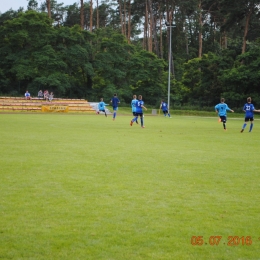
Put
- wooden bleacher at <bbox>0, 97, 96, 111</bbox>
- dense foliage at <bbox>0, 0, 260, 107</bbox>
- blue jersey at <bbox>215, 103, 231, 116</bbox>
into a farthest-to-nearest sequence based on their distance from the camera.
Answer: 1. dense foliage at <bbox>0, 0, 260, 107</bbox>
2. wooden bleacher at <bbox>0, 97, 96, 111</bbox>
3. blue jersey at <bbox>215, 103, 231, 116</bbox>

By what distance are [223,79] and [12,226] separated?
48.9 meters

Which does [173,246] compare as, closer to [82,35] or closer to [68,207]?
[68,207]

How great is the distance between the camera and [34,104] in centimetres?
5066

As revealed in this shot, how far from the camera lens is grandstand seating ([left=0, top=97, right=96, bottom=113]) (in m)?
49.1

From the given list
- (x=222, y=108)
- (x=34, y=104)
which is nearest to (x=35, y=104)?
(x=34, y=104)

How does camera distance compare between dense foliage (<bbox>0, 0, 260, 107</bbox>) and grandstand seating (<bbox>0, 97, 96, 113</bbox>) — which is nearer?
grandstand seating (<bbox>0, 97, 96, 113</bbox>)

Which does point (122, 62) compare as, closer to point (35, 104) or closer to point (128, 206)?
point (35, 104)

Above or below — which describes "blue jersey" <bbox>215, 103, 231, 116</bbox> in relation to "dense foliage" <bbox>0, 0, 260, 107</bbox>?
below

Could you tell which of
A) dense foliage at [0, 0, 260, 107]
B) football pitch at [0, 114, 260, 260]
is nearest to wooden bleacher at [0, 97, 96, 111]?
dense foliage at [0, 0, 260, 107]

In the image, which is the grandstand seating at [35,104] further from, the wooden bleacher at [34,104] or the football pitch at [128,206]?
the football pitch at [128,206]

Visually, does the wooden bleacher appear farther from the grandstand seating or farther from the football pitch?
the football pitch

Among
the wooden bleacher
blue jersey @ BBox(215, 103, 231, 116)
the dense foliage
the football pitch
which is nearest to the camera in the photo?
the football pitch

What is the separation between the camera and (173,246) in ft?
18.2

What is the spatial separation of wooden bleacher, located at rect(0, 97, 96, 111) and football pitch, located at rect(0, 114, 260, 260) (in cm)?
3706
